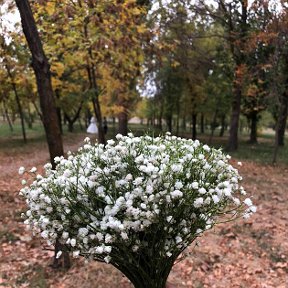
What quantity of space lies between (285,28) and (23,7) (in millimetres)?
10031

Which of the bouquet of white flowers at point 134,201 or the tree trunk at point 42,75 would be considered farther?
the tree trunk at point 42,75

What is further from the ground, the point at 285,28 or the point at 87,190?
the point at 285,28

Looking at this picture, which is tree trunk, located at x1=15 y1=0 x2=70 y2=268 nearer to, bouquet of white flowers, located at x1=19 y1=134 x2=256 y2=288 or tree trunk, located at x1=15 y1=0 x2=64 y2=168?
tree trunk, located at x1=15 y1=0 x2=64 y2=168

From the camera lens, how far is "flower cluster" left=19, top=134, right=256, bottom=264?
300cm

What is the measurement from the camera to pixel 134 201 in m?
3.04

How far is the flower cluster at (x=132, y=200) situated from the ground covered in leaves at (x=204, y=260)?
161 cm

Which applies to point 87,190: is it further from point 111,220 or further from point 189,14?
point 189,14

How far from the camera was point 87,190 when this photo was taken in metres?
3.15

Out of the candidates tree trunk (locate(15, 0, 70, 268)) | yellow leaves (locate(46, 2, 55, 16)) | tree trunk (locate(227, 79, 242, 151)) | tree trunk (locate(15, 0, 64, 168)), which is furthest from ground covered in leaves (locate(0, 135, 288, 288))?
tree trunk (locate(227, 79, 242, 151))

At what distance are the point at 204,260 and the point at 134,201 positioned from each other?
4310mm

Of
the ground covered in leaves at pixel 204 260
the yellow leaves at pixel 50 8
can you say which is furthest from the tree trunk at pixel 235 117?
the yellow leaves at pixel 50 8

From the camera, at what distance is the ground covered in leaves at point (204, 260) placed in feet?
20.3

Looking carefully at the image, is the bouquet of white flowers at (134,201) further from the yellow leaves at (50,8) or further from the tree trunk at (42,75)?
the yellow leaves at (50,8)

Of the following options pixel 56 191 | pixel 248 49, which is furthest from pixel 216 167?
pixel 248 49
